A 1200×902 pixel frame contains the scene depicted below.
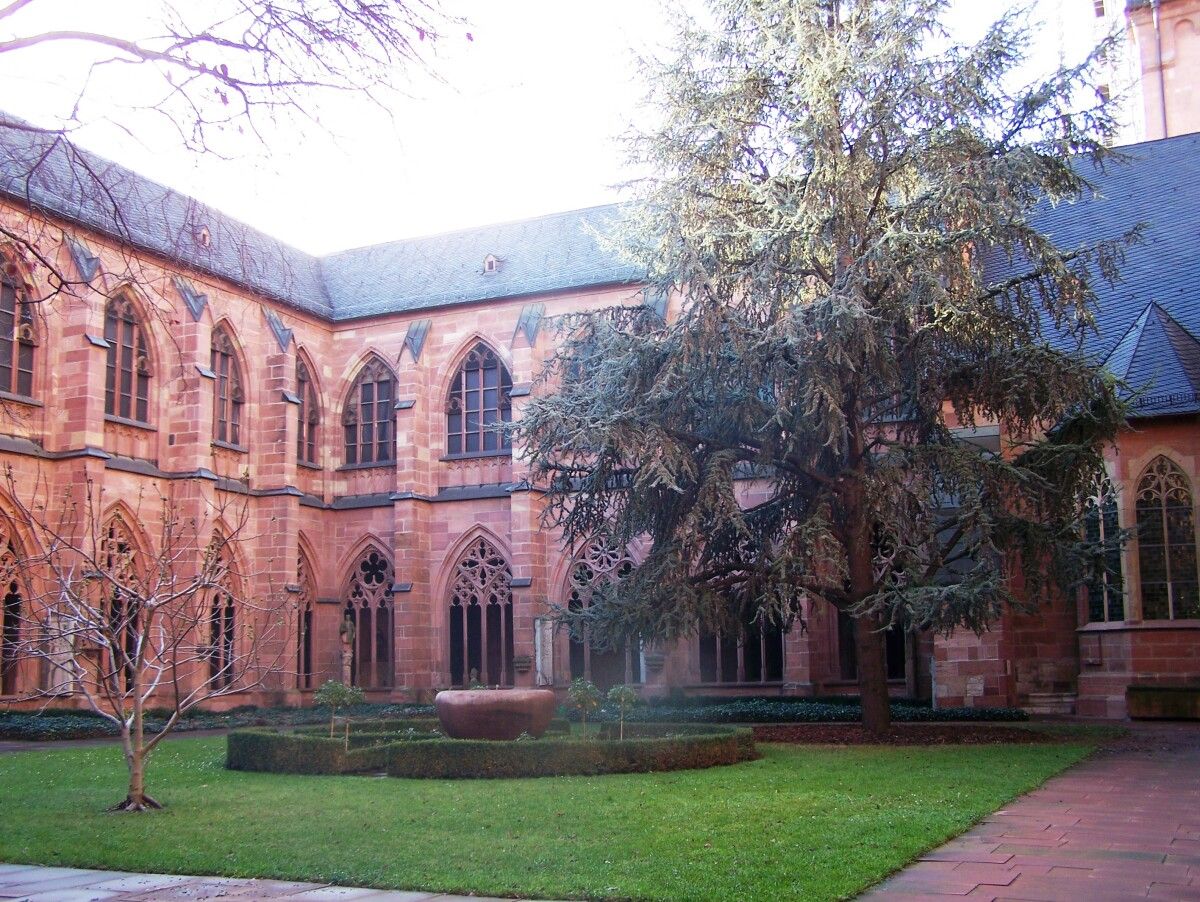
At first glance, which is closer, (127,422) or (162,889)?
(162,889)

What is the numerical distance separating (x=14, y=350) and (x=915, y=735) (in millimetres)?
15299

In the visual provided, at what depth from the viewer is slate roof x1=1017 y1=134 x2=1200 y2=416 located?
1892 centimetres

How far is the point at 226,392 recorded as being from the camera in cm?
2489

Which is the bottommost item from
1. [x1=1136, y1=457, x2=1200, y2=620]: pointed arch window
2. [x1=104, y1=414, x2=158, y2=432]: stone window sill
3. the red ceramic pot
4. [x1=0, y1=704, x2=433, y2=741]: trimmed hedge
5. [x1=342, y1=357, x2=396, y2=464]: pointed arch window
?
[x1=0, y1=704, x2=433, y2=741]: trimmed hedge

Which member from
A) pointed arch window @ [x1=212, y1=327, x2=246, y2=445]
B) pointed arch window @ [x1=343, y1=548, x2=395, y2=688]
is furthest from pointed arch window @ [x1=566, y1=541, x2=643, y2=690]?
pointed arch window @ [x1=212, y1=327, x2=246, y2=445]

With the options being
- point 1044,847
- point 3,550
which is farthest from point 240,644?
point 1044,847

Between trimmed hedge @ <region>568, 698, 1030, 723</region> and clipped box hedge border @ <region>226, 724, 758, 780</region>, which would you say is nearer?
clipped box hedge border @ <region>226, 724, 758, 780</region>

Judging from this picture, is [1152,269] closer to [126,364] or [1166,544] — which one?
[1166,544]

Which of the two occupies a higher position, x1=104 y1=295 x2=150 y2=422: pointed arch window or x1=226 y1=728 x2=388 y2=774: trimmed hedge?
x1=104 y1=295 x2=150 y2=422: pointed arch window

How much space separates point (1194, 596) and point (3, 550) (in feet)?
60.0

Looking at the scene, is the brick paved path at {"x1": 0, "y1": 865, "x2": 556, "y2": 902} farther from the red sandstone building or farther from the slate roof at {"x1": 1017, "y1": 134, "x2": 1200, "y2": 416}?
the slate roof at {"x1": 1017, "y1": 134, "x2": 1200, "y2": 416}

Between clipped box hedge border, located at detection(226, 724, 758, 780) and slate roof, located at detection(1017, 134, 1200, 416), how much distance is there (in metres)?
8.68

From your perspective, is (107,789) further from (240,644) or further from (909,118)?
(240,644)

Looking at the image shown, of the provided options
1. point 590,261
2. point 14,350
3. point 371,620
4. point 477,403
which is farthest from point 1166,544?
point 14,350
